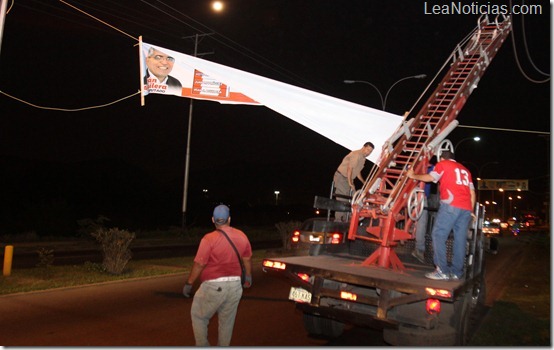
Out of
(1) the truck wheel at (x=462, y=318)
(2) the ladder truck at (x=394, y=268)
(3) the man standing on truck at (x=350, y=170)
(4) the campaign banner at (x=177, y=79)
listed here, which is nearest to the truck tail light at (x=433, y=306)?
(2) the ladder truck at (x=394, y=268)

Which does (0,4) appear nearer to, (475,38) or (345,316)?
(345,316)

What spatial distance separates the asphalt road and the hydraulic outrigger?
150cm

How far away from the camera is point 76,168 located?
7944cm

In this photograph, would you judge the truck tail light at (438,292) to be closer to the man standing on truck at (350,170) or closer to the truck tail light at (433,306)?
the truck tail light at (433,306)

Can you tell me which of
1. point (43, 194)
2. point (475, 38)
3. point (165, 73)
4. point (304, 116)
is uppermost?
point (475, 38)

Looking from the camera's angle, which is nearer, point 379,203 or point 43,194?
point 379,203

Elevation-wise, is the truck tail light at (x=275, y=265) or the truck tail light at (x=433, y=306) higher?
the truck tail light at (x=275, y=265)

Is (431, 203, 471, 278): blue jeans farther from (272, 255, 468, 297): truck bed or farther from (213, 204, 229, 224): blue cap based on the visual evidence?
(213, 204, 229, 224): blue cap

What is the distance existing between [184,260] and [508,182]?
59.2m

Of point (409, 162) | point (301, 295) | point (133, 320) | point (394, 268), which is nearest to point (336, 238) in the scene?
point (394, 268)

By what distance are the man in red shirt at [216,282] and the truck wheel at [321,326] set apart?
2.11 metres

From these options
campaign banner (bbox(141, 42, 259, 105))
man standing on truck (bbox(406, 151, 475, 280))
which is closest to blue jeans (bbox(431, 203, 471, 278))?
man standing on truck (bbox(406, 151, 475, 280))

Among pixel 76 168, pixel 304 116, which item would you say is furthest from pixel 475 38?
pixel 76 168

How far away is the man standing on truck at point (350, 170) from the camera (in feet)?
27.3
